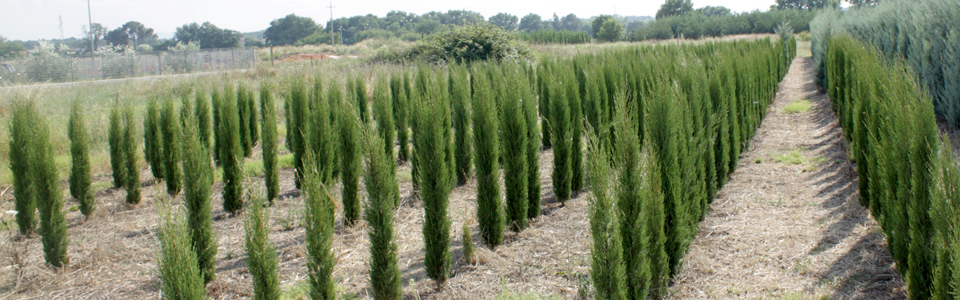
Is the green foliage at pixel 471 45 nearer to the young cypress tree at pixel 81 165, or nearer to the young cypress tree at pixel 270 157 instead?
the young cypress tree at pixel 270 157

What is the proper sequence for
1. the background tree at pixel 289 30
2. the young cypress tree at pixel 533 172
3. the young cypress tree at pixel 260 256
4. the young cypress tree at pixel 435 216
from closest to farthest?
the young cypress tree at pixel 260 256
the young cypress tree at pixel 435 216
the young cypress tree at pixel 533 172
the background tree at pixel 289 30

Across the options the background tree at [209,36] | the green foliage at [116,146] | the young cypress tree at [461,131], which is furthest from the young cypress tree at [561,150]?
the background tree at [209,36]

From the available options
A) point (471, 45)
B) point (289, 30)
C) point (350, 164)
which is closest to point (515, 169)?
point (350, 164)

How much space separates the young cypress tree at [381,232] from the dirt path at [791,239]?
188 centimetres

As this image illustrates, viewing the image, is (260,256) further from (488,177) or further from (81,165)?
(81,165)

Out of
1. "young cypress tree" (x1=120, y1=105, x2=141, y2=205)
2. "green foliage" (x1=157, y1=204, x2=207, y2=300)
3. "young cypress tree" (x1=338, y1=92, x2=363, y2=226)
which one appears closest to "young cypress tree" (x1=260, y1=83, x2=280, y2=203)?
"young cypress tree" (x1=338, y1=92, x2=363, y2=226)

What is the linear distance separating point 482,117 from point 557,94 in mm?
1318

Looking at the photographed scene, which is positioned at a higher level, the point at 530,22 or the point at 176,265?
the point at 530,22

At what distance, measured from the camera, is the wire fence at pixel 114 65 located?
77.3 feet

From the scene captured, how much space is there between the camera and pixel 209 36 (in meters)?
79.0

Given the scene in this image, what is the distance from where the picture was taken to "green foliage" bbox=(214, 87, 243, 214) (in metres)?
5.95

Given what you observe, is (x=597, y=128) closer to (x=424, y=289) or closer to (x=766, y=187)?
(x=766, y=187)

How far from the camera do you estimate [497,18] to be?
117812mm

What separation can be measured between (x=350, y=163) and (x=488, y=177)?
1.42 metres
